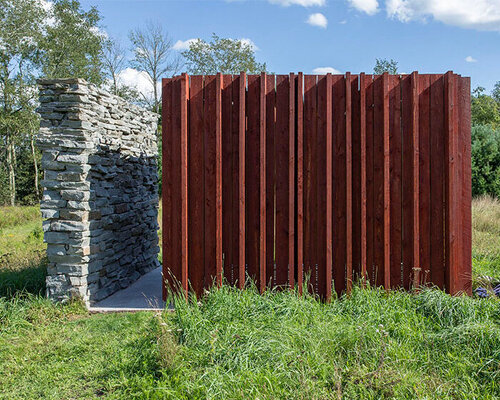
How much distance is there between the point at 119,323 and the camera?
4398 millimetres

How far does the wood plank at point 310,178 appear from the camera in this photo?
457 centimetres

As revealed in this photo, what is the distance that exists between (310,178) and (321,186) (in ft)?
0.51

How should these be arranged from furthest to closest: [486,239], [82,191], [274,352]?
[486,239] → [82,191] → [274,352]

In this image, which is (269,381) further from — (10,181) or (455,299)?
(10,181)

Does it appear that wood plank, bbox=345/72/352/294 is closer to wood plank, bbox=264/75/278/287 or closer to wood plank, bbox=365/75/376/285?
wood plank, bbox=365/75/376/285

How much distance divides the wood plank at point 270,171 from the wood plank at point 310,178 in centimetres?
36

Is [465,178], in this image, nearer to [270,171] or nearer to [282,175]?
[282,175]

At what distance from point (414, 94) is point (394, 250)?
1762 millimetres

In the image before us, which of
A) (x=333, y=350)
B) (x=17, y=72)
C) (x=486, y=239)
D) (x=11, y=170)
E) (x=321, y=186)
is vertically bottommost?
(x=333, y=350)

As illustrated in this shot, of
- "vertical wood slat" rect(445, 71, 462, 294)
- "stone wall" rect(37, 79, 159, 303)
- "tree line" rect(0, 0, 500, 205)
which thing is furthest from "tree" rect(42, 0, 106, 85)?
"vertical wood slat" rect(445, 71, 462, 294)

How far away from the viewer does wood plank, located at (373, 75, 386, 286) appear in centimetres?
455

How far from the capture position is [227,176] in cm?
464

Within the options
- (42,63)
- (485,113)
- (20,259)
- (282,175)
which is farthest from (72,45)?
(485,113)

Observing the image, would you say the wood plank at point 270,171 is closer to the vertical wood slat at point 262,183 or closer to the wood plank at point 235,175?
the vertical wood slat at point 262,183
